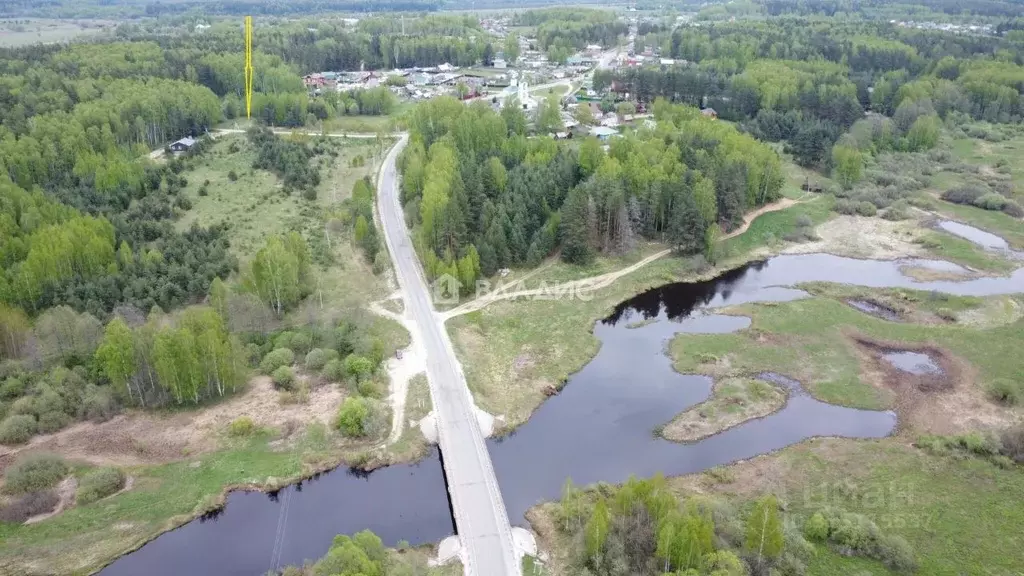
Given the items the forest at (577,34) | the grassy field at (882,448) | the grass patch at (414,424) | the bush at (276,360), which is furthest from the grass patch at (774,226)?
the forest at (577,34)

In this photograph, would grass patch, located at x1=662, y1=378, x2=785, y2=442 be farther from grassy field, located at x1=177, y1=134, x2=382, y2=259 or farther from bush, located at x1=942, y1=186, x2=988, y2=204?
bush, located at x1=942, y1=186, x2=988, y2=204

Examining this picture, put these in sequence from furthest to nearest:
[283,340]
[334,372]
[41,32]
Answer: [41,32] → [283,340] → [334,372]

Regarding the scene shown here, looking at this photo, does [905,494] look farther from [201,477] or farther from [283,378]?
[201,477]

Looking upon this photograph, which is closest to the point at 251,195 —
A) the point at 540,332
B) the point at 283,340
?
the point at 283,340

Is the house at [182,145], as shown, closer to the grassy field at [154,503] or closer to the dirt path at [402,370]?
the dirt path at [402,370]

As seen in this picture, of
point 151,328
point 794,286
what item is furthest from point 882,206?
point 151,328

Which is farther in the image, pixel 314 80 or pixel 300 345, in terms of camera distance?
pixel 314 80
